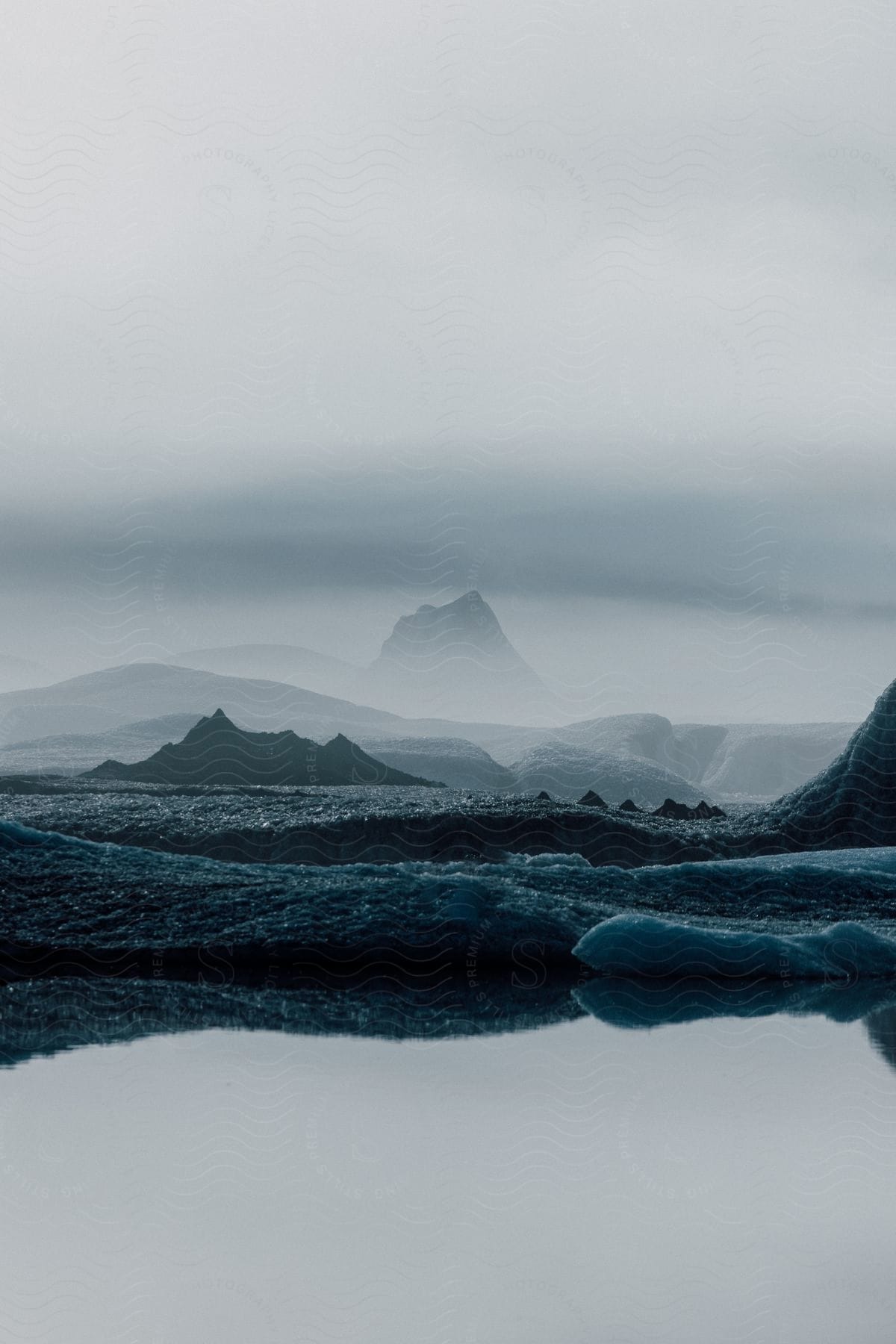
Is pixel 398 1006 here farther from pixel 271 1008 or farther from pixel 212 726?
pixel 212 726

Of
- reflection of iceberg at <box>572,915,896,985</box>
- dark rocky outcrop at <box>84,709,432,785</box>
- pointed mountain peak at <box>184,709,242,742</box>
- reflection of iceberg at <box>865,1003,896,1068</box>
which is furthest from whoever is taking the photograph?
pointed mountain peak at <box>184,709,242,742</box>

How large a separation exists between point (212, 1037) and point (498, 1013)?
1.57m

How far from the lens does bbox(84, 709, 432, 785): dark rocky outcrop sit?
23.0 meters

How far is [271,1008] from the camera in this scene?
6719 millimetres

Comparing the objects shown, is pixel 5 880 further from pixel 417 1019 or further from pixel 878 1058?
pixel 878 1058

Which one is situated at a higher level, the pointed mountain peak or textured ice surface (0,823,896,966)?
the pointed mountain peak

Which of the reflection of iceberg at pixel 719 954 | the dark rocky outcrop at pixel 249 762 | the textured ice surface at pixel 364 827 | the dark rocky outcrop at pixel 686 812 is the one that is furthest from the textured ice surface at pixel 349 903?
the dark rocky outcrop at pixel 249 762

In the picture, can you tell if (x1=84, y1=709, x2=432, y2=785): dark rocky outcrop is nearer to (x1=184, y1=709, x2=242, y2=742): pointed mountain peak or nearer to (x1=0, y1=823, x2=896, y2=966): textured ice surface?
(x1=184, y1=709, x2=242, y2=742): pointed mountain peak

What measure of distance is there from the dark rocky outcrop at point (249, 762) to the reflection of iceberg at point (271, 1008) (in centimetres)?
1534

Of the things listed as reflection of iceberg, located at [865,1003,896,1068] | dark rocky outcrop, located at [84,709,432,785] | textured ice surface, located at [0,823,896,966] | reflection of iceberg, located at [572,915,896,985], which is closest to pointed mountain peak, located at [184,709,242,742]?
dark rocky outcrop, located at [84,709,432,785]

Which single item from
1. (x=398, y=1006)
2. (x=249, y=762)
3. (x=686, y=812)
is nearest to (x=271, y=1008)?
(x=398, y=1006)

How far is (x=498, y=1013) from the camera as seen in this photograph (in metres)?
6.77

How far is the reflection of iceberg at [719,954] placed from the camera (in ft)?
26.4

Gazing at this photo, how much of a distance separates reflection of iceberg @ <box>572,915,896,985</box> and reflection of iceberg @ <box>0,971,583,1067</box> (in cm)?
58
